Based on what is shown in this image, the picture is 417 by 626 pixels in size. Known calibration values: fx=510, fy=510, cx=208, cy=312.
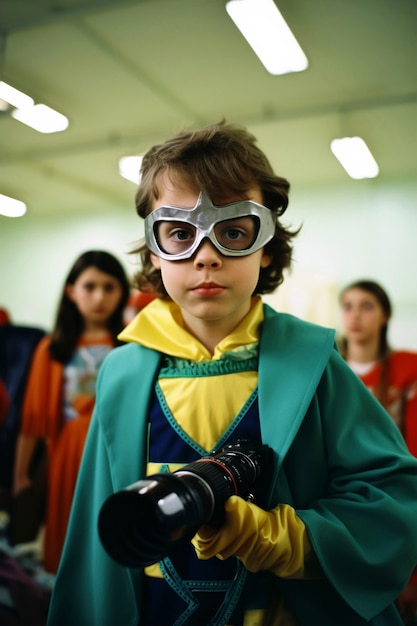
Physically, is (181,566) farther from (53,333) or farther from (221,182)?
(53,333)

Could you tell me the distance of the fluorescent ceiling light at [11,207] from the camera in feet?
4.89

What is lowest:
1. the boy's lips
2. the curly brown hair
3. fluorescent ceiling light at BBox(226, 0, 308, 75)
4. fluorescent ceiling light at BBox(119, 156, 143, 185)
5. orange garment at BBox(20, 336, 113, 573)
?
orange garment at BBox(20, 336, 113, 573)

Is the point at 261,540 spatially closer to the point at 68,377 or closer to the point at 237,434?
the point at 237,434

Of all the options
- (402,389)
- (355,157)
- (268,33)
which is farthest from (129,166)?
(402,389)

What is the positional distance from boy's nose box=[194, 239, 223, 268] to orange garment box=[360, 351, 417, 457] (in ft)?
2.58

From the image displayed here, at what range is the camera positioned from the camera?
508 millimetres

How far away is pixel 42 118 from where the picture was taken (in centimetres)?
146

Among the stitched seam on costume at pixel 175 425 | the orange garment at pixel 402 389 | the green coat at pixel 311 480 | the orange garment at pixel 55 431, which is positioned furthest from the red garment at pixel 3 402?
the orange garment at pixel 402 389

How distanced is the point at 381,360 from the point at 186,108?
915mm

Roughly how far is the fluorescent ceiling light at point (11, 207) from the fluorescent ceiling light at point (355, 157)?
94cm

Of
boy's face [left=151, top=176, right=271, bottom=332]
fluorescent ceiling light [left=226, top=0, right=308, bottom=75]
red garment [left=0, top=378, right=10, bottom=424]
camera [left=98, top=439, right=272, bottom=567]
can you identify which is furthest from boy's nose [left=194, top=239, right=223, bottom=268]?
red garment [left=0, top=378, right=10, bottom=424]

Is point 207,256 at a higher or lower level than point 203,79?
lower

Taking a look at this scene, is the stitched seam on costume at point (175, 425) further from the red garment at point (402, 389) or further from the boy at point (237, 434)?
the red garment at point (402, 389)

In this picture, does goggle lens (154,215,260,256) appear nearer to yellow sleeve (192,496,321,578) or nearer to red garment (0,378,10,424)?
yellow sleeve (192,496,321,578)
